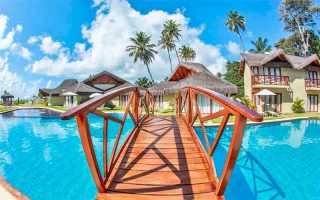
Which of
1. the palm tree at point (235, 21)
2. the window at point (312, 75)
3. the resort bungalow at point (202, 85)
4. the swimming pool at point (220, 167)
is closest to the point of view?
the swimming pool at point (220, 167)

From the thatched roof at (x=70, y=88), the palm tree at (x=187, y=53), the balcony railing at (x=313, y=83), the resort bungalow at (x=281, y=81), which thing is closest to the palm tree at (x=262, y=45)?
the palm tree at (x=187, y=53)

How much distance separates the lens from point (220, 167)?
6.62 metres

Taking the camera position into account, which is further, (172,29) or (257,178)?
(172,29)

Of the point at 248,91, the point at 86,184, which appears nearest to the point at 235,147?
the point at 86,184

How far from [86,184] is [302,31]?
39.5 meters

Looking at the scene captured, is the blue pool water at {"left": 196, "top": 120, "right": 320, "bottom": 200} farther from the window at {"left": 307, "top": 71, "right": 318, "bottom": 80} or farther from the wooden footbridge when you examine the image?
the window at {"left": 307, "top": 71, "right": 318, "bottom": 80}

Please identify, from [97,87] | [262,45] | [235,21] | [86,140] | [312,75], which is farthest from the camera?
[262,45]

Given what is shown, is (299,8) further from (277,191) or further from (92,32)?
(277,191)

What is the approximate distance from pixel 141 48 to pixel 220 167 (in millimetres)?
35165

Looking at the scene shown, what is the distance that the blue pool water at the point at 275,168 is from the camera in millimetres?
4980

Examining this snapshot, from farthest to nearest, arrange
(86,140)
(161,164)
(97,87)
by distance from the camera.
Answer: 1. (97,87)
2. (161,164)
3. (86,140)

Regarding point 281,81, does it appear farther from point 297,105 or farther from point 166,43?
point 166,43

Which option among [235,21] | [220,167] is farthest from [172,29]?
[220,167]

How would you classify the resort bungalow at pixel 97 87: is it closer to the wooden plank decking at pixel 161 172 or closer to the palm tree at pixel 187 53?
the palm tree at pixel 187 53
